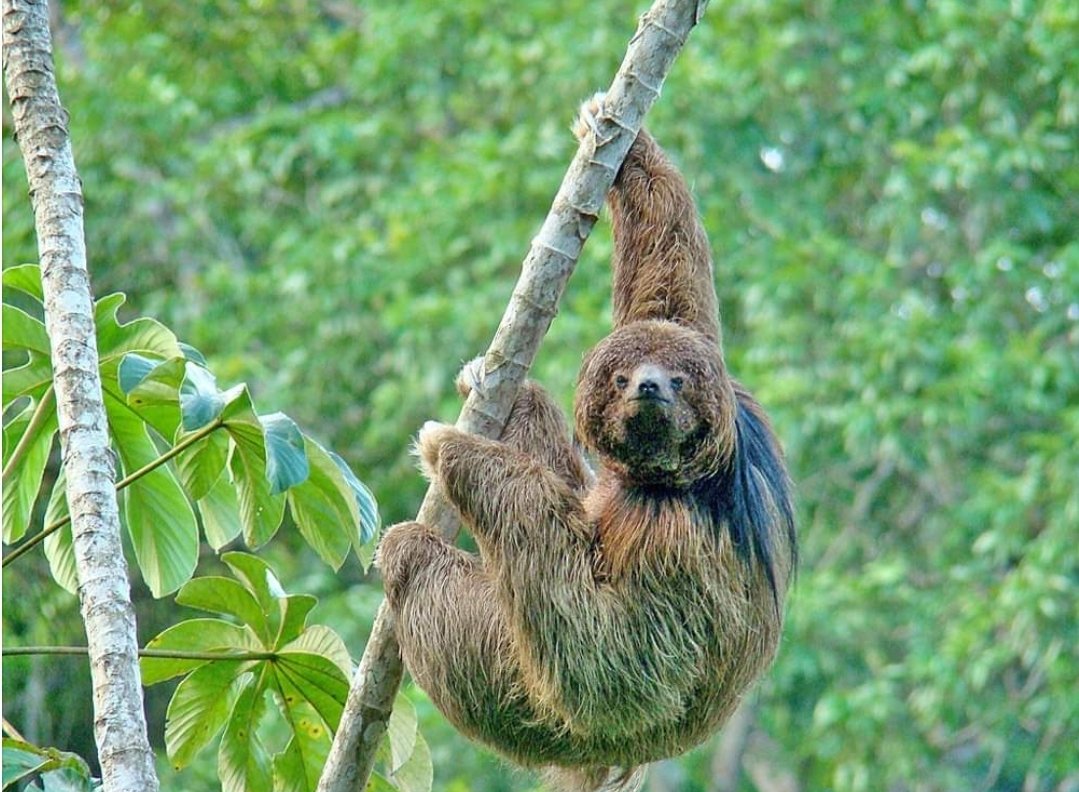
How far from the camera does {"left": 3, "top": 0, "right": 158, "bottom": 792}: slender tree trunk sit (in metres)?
3.69

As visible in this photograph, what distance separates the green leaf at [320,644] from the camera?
16.6 ft

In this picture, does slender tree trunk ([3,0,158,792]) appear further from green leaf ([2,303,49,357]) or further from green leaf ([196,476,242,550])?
green leaf ([196,476,242,550])

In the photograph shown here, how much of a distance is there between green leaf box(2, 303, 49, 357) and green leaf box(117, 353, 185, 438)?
33 cm

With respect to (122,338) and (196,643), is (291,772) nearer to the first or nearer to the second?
(196,643)

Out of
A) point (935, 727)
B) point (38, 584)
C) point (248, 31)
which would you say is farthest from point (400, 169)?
point (935, 727)

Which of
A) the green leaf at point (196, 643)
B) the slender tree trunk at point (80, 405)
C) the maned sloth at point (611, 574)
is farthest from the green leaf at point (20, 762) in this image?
the maned sloth at point (611, 574)

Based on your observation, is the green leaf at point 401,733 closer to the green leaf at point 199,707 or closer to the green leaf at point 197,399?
the green leaf at point 199,707

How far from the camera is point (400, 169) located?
594 inches

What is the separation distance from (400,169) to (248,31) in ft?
7.81

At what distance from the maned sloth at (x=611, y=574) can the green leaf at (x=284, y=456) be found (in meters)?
0.98

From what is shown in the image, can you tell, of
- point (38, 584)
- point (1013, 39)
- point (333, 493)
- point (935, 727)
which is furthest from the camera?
point (935, 727)

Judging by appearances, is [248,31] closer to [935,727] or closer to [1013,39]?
[1013,39]

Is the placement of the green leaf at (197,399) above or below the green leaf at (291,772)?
above

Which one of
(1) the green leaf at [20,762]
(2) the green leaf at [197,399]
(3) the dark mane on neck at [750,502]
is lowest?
(1) the green leaf at [20,762]
